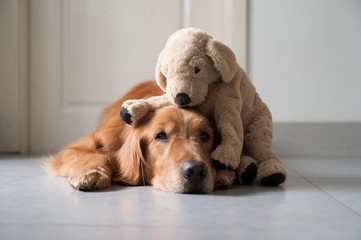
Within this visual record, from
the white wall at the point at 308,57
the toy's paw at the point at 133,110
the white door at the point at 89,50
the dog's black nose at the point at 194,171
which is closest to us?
the dog's black nose at the point at 194,171

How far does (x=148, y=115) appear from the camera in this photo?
172 cm

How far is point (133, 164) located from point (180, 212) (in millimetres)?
561

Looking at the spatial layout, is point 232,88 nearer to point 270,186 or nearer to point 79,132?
point 270,186

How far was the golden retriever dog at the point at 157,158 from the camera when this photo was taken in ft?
4.81

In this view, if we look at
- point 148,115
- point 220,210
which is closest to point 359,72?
point 148,115

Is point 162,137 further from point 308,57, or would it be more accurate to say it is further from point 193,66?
point 308,57

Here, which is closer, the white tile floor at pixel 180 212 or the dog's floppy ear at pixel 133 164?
the white tile floor at pixel 180 212

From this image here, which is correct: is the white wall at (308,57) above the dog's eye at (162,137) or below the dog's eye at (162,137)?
above

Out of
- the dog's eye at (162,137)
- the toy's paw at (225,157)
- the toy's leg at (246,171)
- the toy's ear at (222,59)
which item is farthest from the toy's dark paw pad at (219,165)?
the toy's ear at (222,59)

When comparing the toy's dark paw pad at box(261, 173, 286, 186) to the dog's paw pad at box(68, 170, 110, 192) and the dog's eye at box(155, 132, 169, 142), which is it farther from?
the dog's paw pad at box(68, 170, 110, 192)

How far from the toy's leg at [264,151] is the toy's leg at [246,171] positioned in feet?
0.12

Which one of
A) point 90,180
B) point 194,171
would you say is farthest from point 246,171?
point 90,180

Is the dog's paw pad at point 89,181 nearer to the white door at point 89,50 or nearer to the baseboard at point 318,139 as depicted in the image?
→ the white door at point 89,50

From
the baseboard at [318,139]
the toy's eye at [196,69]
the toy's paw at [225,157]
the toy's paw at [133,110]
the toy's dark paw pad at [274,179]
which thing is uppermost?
the toy's eye at [196,69]
